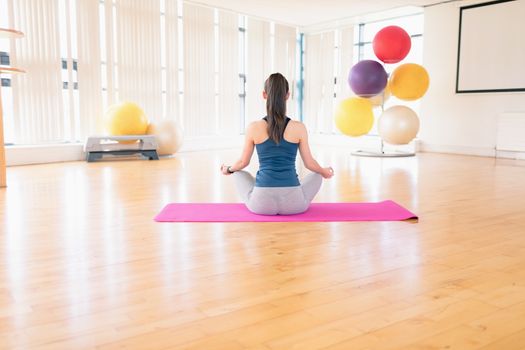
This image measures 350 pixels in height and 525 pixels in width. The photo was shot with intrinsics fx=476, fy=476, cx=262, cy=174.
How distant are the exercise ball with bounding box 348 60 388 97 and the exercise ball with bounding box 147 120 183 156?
2593 millimetres

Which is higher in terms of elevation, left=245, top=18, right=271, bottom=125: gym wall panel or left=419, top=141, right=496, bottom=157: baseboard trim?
left=245, top=18, right=271, bottom=125: gym wall panel

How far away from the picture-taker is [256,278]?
186cm

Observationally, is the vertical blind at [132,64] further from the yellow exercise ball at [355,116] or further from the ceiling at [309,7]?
the yellow exercise ball at [355,116]

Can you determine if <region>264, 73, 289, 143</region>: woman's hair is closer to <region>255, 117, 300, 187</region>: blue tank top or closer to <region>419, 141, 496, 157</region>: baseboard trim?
<region>255, 117, 300, 187</region>: blue tank top

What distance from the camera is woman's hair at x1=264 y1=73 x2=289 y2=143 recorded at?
2.68m

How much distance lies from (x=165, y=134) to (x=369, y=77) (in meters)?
2.89

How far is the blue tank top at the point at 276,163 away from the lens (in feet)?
9.14

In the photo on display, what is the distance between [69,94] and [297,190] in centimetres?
471

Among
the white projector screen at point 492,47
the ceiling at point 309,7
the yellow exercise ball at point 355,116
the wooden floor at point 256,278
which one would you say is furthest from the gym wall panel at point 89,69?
the white projector screen at point 492,47

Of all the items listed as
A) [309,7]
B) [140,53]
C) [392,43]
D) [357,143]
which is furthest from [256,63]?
[392,43]

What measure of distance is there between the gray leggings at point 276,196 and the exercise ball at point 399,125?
3.96m

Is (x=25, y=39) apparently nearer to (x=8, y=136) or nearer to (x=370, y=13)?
(x=8, y=136)

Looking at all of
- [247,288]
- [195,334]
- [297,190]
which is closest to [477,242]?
[297,190]

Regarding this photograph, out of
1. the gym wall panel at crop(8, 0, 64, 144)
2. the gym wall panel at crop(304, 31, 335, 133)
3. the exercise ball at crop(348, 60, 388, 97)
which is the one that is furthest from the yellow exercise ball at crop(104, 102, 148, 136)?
the gym wall panel at crop(304, 31, 335, 133)
